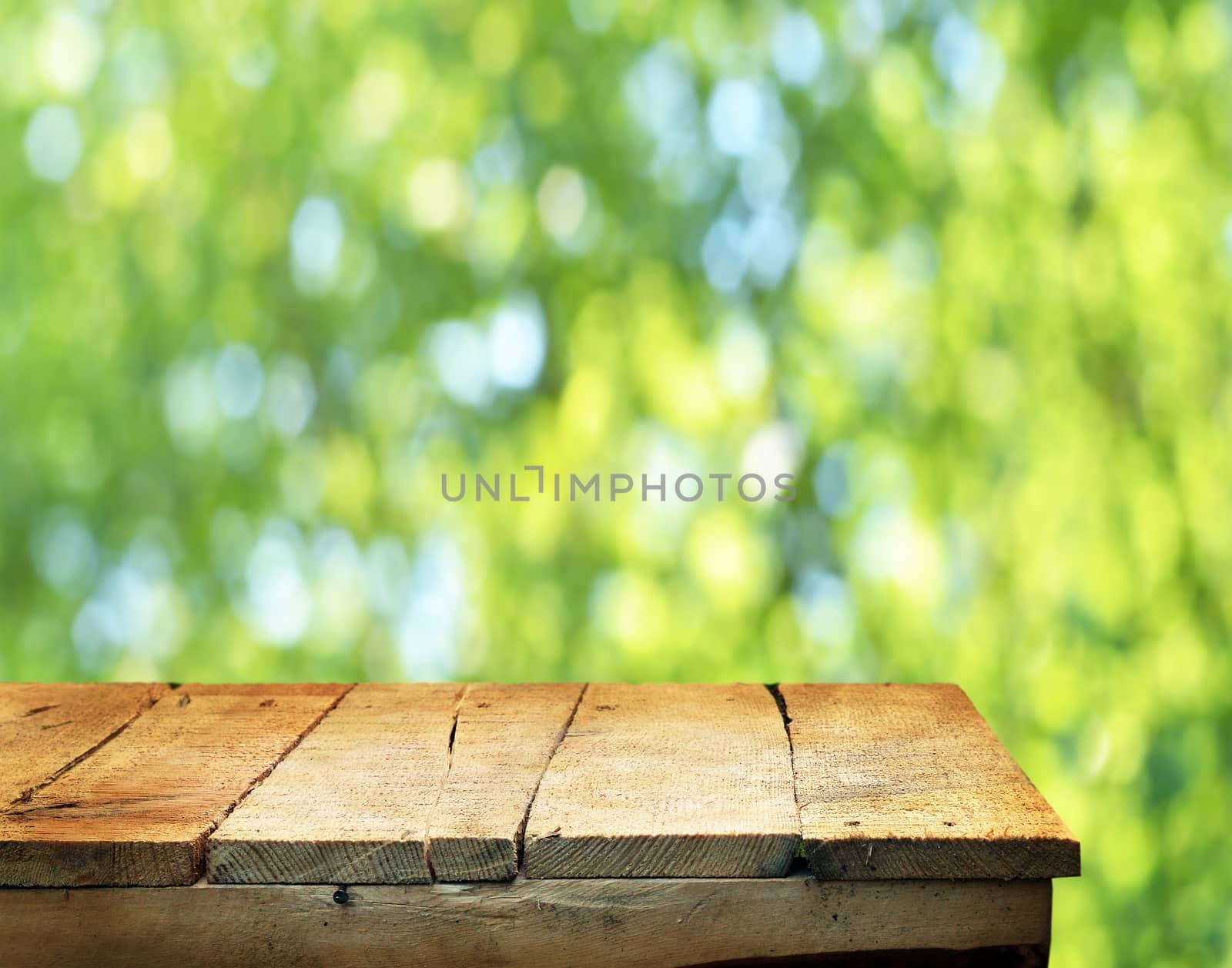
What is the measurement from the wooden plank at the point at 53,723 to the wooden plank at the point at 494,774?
1.06 feet

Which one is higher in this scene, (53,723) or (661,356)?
(661,356)

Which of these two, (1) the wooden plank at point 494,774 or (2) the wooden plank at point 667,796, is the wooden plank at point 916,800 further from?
(1) the wooden plank at point 494,774

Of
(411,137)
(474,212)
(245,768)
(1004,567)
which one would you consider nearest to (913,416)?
(1004,567)

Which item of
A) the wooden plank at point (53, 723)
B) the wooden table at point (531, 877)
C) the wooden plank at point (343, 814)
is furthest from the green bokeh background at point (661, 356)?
the wooden table at point (531, 877)

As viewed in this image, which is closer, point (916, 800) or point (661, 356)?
point (916, 800)

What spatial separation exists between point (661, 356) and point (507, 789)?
2.81 feet

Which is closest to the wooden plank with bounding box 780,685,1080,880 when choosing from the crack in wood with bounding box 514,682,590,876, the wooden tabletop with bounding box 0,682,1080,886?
the wooden tabletop with bounding box 0,682,1080,886

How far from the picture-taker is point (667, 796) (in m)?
1.01

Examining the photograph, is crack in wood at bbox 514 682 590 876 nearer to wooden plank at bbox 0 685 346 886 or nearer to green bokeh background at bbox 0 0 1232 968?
wooden plank at bbox 0 685 346 886

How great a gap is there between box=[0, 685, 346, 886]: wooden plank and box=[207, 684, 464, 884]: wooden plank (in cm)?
3

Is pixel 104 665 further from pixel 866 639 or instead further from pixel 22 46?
pixel 866 639

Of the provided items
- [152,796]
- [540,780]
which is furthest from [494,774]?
[152,796]

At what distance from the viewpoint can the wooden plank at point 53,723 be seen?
109 centimetres

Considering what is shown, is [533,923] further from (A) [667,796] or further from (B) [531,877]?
(A) [667,796]
